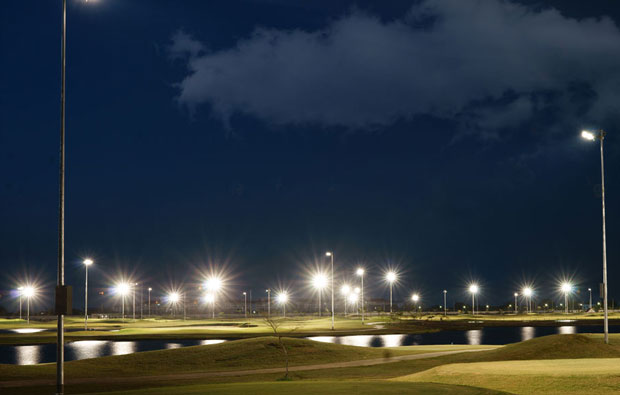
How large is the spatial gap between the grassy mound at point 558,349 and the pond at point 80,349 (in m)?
36.9

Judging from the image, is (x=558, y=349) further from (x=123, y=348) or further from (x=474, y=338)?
(x=123, y=348)

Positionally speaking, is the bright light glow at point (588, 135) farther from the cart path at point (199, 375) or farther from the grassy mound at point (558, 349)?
the cart path at point (199, 375)

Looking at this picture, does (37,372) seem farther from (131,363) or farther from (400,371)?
(400,371)

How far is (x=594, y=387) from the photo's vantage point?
82.5ft

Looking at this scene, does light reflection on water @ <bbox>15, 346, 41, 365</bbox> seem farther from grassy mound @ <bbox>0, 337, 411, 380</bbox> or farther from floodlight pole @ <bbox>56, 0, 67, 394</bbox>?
floodlight pole @ <bbox>56, 0, 67, 394</bbox>

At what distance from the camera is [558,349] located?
4388cm

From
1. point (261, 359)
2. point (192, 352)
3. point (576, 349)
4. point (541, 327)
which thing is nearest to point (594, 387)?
point (576, 349)

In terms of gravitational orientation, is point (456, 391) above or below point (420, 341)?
above

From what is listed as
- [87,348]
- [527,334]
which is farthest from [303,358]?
[527,334]

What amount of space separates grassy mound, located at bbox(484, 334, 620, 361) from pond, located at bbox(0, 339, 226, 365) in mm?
36895

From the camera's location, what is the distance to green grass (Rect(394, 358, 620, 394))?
25.4 meters

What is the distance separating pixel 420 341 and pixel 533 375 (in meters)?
50.1

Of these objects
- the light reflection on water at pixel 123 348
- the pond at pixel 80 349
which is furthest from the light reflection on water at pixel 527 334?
the light reflection on water at pixel 123 348

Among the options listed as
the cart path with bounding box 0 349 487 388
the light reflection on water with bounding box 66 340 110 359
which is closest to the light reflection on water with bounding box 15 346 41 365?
the light reflection on water with bounding box 66 340 110 359
